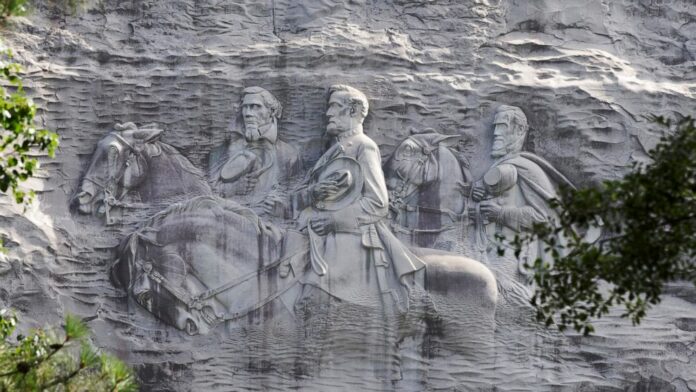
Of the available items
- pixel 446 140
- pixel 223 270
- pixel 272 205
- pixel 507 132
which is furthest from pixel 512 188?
pixel 223 270

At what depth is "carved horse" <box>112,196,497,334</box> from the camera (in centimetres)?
1347

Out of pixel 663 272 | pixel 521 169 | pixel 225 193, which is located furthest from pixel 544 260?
pixel 663 272

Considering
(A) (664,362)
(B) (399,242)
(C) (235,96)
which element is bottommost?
(A) (664,362)

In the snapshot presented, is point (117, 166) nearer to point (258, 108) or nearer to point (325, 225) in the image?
point (258, 108)

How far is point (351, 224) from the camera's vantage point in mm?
13539

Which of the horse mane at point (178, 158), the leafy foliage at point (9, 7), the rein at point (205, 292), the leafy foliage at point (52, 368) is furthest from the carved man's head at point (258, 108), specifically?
the leafy foliage at point (9, 7)

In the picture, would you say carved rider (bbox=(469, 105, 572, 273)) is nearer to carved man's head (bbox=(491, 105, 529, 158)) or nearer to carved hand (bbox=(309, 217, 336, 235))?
carved man's head (bbox=(491, 105, 529, 158))

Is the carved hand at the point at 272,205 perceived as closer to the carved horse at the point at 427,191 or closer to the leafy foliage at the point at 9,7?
the carved horse at the point at 427,191

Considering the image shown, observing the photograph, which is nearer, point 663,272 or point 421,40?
point 663,272

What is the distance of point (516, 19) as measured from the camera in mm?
14430

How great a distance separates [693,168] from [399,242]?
5.36 m

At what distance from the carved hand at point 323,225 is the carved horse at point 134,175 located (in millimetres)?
946

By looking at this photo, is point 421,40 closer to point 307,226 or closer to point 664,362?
point 307,226

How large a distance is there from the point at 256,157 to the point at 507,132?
84.4 inches
